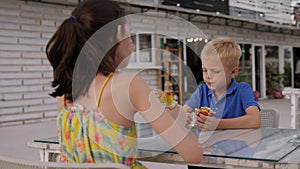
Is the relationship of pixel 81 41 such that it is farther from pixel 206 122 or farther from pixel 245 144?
pixel 206 122

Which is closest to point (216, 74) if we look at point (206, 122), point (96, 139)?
point (206, 122)

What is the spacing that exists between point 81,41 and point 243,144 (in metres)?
0.74

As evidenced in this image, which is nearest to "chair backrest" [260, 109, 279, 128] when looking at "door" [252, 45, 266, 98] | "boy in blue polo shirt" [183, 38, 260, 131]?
"boy in blue polo shirt" [183, 38, 260, 131]

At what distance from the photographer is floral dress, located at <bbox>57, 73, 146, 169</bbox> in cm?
117

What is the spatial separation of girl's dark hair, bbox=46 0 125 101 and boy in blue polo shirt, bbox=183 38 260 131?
2.60 ft

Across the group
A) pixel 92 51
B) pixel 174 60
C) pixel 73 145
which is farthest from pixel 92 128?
pixel 174 60

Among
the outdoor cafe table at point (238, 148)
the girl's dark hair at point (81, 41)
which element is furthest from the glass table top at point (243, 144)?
the girl's dark hair at point (81, 41)

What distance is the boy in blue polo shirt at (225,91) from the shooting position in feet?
6.51

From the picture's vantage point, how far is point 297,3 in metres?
14.4

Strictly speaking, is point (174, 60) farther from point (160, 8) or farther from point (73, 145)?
point (73, 145)

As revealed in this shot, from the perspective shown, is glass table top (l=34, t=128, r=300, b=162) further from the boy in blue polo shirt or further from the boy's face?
the boy's face

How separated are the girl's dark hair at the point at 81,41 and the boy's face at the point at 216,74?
0.84m

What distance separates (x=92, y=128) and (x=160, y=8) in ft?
29.3

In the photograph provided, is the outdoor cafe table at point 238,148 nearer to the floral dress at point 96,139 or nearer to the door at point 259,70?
the floral dress at point 96,139
